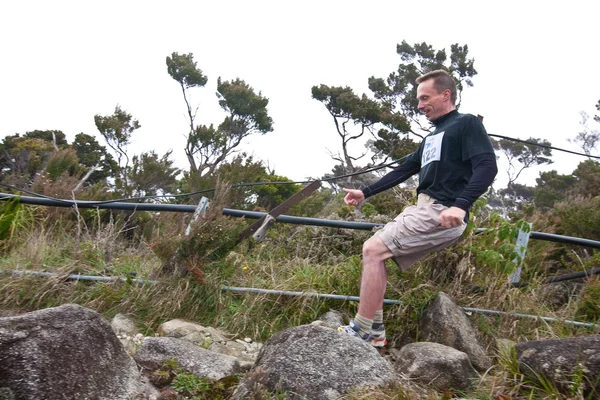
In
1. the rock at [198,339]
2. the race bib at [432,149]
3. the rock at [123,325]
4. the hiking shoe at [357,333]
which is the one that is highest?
the race bib at [432,149]

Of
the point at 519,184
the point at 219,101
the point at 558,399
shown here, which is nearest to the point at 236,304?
the point at 558,399

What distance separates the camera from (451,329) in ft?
12.1

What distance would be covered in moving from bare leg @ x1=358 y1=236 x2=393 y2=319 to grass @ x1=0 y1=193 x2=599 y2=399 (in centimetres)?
56

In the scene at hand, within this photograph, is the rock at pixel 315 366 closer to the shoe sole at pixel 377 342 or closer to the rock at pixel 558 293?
the shoe sole at pixel 377 342

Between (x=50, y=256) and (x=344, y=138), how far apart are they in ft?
75.1

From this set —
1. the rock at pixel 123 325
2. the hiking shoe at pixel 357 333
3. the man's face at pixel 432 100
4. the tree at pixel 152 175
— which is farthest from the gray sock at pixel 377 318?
the tree at pixel 152 175

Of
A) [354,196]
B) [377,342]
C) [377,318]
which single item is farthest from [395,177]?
[377,342]

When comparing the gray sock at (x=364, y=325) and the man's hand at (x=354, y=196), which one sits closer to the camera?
the gray sock at (x=364, y=325)

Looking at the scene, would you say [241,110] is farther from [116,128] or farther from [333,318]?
[333,318]

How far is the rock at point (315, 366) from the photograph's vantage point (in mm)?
2625

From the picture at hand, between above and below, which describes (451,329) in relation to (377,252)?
below

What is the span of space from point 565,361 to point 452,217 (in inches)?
34.5

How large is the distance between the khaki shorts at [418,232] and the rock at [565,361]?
0.78m

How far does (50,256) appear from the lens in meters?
4.29
